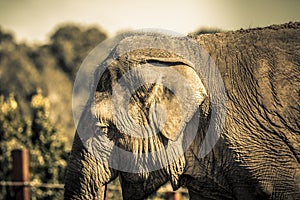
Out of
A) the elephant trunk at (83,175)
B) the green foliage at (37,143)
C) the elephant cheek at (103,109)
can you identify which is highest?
the elephant cheek at (103,109)

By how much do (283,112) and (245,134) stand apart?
35 cm

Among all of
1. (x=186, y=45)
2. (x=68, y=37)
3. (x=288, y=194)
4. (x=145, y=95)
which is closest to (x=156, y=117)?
(x=145, y=95)

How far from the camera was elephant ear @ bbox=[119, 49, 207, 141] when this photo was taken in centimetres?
619

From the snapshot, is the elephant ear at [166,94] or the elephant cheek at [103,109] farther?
the elephant cheek at [103,109]

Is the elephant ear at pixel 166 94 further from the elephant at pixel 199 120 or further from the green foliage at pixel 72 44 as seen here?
the green foliage at pixel 72 44

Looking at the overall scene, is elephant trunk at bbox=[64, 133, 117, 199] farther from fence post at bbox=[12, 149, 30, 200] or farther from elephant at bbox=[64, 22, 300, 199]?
fence post at bbox=[12, 149, 30, 200]

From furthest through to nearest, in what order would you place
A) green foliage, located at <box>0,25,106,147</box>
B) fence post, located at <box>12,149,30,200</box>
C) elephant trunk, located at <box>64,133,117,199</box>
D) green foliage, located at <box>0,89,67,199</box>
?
1. green foliage, located at <box>0,25,106,147</box>
2. green foliage, located at <box>0,89,67,199</box>
3. fence post, located at <box>12,149,30,200</box>
4. elephant trunk, located at <box>64,133,117,199</box>

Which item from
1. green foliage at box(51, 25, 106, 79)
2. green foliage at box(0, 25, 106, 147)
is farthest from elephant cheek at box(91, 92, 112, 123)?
green foliage at box(51, 25, 106, 79)

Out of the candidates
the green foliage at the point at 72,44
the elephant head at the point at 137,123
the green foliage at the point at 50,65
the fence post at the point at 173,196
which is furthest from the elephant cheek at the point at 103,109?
the green foliage at the point at 72,44

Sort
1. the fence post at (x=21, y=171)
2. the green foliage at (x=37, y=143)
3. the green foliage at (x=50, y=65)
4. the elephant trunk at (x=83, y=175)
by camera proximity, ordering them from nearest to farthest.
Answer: the elephant trunk at (x=83, y=175) → the fence post at (x=21, y=171) → the green foliage at (x=37, y=143) → the green foliage at (x=50, y=65)

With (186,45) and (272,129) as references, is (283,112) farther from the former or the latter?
(186,45)

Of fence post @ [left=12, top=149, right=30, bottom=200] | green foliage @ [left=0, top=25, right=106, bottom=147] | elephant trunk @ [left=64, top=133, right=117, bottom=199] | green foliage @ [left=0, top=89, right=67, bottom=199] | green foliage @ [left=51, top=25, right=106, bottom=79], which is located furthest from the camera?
green foliage @ [left=51, top=25, right=106, bottom=79]

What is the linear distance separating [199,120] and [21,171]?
13.3 ft

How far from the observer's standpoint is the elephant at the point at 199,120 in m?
6.18
